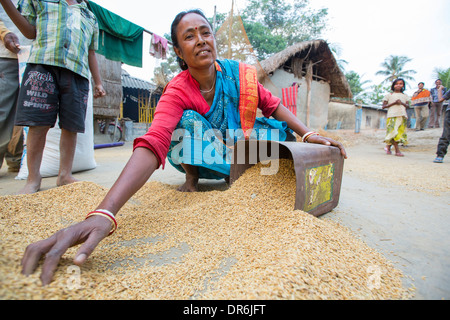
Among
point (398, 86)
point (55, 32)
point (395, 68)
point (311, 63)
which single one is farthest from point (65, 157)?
point (395, 68)

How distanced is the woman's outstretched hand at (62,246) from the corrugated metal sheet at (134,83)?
1133cm

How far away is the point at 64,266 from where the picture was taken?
777 millimetres

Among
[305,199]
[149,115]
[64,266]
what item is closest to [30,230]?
[64,266]

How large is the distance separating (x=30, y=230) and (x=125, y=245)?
455 mm

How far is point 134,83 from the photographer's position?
1187cm

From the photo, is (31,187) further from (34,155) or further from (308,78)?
(308,78)

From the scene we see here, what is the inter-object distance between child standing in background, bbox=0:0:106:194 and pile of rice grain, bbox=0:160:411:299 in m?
0.53

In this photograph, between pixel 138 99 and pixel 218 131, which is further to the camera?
pixel 138 99

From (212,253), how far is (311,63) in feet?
33.7

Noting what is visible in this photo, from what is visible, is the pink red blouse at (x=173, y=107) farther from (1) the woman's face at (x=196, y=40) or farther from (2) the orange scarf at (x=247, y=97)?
(1) the woman's face at (x=196, y=40)

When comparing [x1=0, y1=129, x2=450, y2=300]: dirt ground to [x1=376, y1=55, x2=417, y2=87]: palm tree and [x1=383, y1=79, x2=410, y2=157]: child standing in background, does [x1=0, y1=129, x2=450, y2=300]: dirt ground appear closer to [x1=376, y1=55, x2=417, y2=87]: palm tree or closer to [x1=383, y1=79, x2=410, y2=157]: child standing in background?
[x1=383, y1=79, x2=410, y2=157]: child standing in background

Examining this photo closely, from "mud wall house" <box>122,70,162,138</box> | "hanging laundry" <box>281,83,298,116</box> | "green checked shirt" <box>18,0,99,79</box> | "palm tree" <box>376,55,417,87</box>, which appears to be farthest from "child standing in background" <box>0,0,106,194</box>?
"palm tree" <box>376,55,417,87</box>

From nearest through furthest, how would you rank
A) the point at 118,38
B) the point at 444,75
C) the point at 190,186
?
the point at 190,186 < the point at 118,38 < the point at 444,75

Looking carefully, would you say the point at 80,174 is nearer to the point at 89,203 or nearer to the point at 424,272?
the point at 89,203
